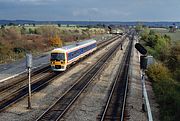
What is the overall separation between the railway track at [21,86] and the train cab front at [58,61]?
569 millimetres

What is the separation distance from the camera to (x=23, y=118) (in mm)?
18109

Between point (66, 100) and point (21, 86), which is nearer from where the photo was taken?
point (66, 100)

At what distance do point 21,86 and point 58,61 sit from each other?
779cm

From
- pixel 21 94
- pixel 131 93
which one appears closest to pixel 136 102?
pixel 131 93

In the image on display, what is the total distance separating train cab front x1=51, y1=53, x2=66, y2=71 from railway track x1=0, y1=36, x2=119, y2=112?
0.57 m

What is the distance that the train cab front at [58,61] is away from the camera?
3429cm

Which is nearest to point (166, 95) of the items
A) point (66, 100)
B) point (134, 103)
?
point (134, 103)

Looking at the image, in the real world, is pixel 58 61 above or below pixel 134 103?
above

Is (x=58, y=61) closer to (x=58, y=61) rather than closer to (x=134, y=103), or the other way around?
(x=58, y=61)

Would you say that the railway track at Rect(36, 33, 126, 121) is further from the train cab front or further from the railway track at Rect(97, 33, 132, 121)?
the train cab front

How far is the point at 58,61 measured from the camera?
34.3 meters

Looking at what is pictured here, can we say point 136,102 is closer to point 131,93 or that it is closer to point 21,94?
point 131,93

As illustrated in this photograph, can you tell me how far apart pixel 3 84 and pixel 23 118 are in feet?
36.6

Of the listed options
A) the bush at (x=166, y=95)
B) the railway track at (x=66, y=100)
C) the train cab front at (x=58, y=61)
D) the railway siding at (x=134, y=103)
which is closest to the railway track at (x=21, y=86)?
the train cab front at (x=58, y=61)
